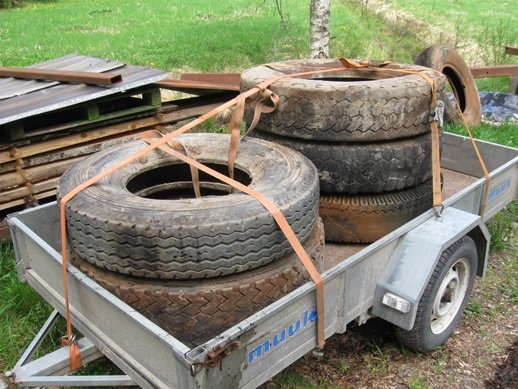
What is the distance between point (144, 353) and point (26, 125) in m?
3.05

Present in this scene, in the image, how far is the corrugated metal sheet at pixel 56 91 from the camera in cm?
Answer: 393

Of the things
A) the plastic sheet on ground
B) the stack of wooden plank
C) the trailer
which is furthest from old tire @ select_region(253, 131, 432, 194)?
the plastic sheet on ground

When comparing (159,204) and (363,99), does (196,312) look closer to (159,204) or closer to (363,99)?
(159,204)

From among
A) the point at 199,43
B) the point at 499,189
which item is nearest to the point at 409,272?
the point at 499,189

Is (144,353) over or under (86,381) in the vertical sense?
over

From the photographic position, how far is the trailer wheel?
2.85 meters

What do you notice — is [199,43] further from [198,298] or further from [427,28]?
[198,298]

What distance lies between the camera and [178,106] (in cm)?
516

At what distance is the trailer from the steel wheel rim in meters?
0.05

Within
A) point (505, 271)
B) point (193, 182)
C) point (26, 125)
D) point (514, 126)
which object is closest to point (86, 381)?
point (193, 182)

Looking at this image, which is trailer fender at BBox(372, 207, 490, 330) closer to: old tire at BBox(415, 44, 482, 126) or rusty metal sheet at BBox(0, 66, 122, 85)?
rusty metal sheet at BBox(0, 66, 122, 85)

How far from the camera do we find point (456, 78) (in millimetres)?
6109

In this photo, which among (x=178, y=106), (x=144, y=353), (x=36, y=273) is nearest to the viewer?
(x=144, y=353)

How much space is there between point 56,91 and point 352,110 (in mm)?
2532
